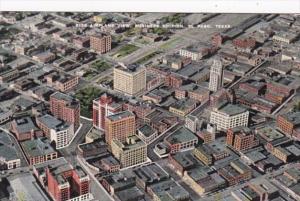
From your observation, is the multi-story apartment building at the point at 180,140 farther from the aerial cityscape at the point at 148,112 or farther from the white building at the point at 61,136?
the white building at the point at 61,136

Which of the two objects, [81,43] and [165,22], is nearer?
[165,22]

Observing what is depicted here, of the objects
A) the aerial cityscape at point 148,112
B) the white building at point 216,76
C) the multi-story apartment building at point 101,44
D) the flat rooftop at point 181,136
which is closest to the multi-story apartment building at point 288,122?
the aerial cityscape at point 148,112

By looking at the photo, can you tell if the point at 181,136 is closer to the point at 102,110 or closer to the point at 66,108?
the point at 102,110

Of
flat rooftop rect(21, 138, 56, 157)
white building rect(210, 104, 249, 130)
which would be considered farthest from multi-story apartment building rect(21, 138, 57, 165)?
white building rect(210, 104, 249, 130)

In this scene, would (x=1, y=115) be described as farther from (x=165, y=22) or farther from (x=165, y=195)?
(x=165, y=22)
